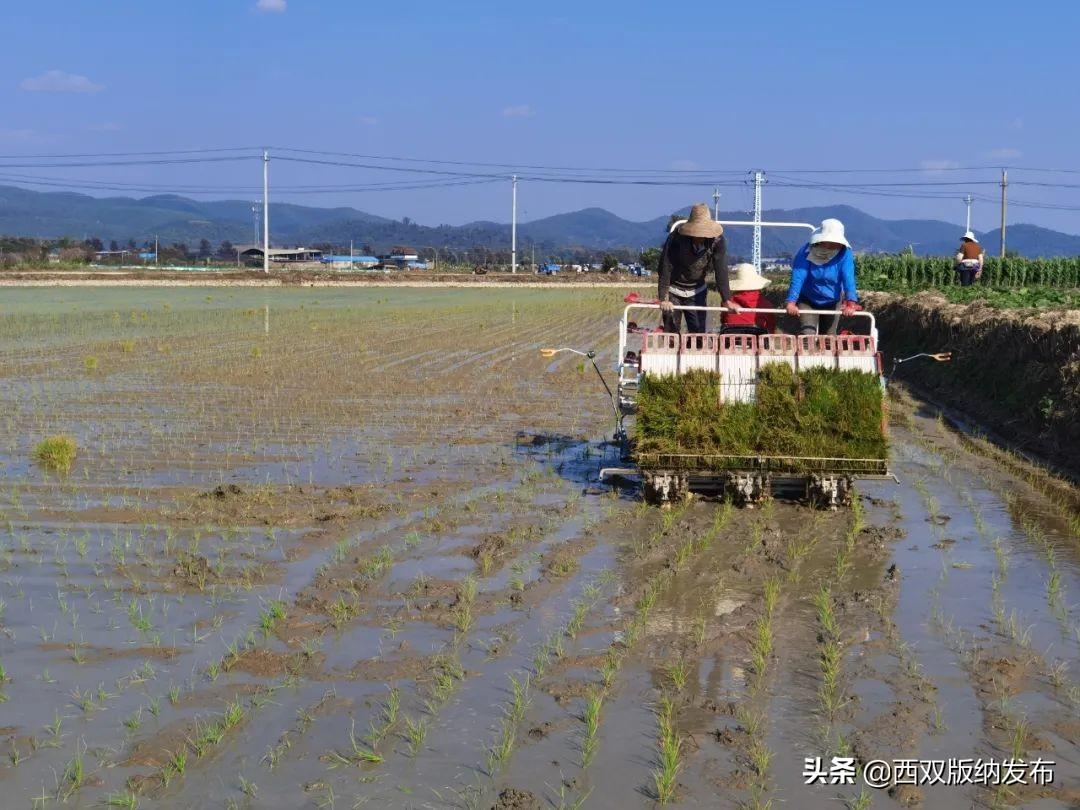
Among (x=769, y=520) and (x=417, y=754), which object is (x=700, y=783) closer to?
(x=417, y=754)

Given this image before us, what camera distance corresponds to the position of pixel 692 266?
960 cm

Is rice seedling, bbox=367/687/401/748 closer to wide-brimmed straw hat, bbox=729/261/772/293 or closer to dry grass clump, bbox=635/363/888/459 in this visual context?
dry grass clump, bbox=635/363/888/459

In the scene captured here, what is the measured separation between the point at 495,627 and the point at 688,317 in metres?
4.59

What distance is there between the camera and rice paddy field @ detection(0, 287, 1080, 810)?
14.0 feet

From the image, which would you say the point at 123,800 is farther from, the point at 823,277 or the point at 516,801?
the point at 823,277

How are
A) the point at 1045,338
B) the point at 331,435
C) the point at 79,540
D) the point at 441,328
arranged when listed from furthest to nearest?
the point at 441,328 < the point at 1045,338 < the point at 331,435 < the point at 79,540

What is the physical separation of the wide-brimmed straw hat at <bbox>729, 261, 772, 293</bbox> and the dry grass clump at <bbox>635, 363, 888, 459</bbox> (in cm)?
182

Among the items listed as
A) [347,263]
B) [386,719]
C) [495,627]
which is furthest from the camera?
[347,263]

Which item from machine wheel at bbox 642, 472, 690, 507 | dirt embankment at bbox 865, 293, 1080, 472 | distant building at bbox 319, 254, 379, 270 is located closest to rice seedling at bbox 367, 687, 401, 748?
machine wheel at bbox 642, 472, 690, 507

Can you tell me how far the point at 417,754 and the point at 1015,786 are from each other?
2013 mm

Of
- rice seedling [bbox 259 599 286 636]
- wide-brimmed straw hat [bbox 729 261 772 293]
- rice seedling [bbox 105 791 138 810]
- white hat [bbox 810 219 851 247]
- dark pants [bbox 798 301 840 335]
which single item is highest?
white hat [bbox 810 219 851 247]

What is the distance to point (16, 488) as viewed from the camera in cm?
884

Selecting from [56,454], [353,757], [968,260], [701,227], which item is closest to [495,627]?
[353,757]

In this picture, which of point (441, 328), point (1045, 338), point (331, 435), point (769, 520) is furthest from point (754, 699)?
point (441, 328)
